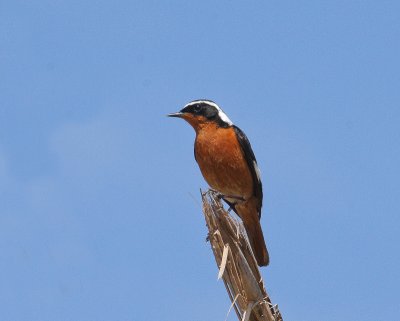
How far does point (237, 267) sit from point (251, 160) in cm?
437

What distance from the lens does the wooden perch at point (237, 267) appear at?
5562 millimetres

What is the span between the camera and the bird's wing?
9992 mm

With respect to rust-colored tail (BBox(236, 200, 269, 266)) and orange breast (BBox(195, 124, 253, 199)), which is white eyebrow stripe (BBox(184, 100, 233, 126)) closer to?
orange breast (BBox(195, 124, 253, 199))

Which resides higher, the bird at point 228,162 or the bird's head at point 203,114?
the bird's head at point 203,114

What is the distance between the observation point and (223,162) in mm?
9750

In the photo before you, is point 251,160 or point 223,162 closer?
point 223,162

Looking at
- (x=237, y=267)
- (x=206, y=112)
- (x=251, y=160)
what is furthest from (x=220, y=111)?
(x=237, y=267)

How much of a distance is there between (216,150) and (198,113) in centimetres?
72

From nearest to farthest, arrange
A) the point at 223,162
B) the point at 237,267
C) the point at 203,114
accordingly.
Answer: the point at 237,267 → the point at 223,162 → the point at 203,114

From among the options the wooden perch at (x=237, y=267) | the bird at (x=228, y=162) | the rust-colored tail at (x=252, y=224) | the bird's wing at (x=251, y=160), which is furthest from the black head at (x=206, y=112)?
the wooden perch at (x=237, y=267)

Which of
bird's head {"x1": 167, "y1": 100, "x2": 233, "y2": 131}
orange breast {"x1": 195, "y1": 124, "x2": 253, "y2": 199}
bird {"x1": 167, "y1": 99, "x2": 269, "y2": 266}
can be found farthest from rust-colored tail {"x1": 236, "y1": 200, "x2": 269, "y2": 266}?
bird's head {"x1": 167, "y1": 100, "x2": 233, "y2": 131}

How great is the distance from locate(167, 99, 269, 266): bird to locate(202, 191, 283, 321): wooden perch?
11.2ft

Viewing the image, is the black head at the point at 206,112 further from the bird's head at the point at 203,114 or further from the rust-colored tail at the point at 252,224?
the rust-colored tail at the point at 252,224

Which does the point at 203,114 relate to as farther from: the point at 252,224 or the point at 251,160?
the point at 252,224
